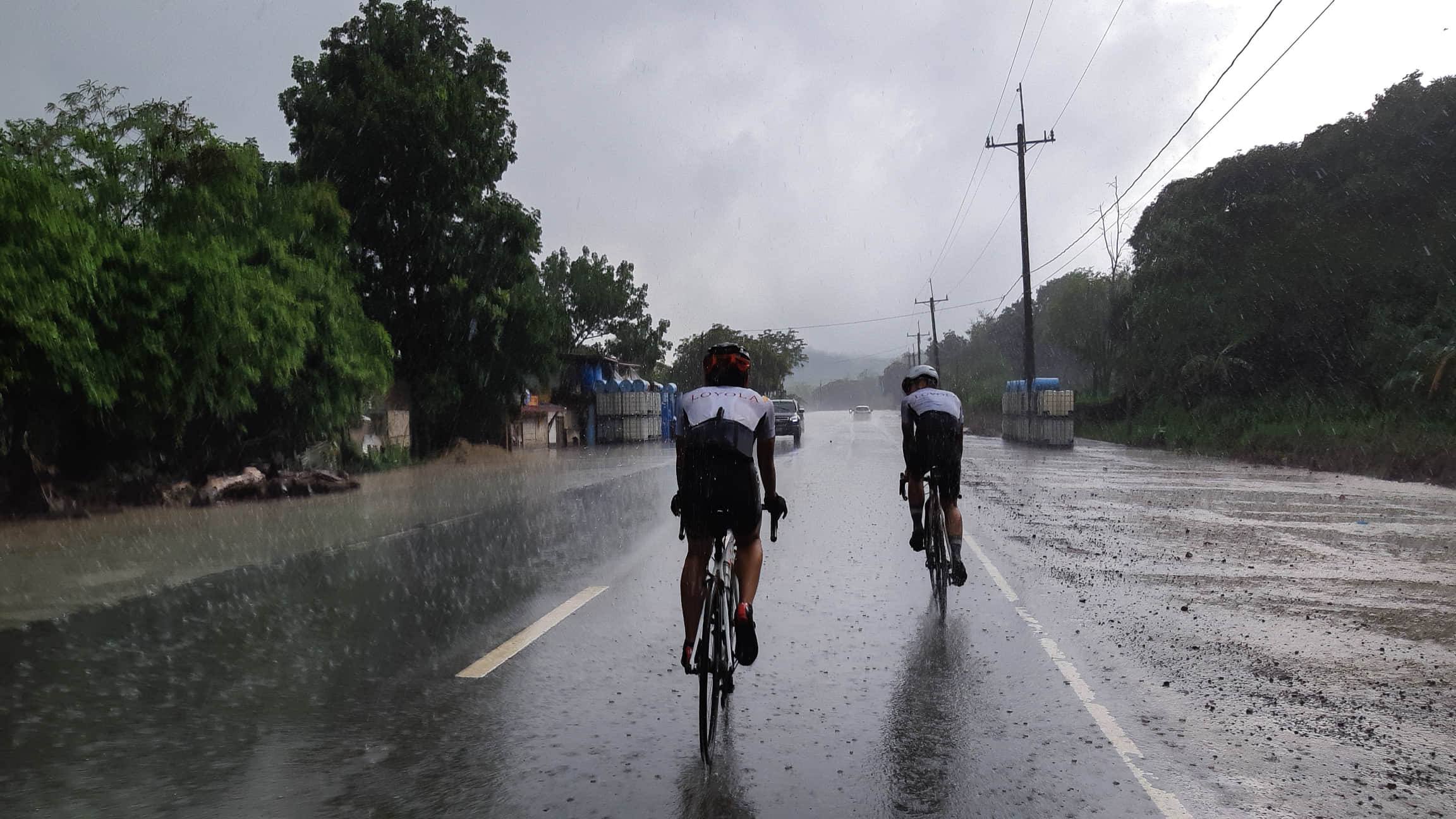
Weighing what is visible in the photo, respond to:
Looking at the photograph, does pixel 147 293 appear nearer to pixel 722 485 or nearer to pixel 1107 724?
pixel 722 485

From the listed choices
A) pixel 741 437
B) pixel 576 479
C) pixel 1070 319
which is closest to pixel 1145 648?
pixel 741 437

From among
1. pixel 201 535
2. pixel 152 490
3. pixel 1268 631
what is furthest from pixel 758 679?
pixel 152 490

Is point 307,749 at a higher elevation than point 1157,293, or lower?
lower

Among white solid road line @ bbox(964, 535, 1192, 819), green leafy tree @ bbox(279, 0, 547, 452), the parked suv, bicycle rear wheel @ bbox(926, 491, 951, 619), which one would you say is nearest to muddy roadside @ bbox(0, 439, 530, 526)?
green leafy tree @ bbox(279, 0, 547, 452)

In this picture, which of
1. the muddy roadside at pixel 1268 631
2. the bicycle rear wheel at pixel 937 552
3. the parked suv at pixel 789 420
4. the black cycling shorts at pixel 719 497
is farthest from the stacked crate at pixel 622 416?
the black cycling shorts at pixel 719 497

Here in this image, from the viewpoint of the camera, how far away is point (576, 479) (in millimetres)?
22672

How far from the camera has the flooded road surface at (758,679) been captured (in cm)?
427

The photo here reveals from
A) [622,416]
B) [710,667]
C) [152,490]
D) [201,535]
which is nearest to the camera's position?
[710,667]

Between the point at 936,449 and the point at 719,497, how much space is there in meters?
3.43

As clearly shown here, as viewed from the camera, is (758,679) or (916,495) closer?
(758,679)

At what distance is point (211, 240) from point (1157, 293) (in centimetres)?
3608

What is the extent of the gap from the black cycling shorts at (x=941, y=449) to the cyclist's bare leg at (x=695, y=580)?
323cm

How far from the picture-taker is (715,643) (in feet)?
15.9

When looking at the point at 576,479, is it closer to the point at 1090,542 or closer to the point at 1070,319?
the point at 1090,542
